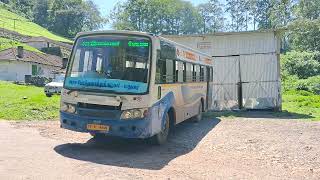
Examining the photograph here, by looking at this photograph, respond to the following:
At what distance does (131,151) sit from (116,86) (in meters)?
1.81

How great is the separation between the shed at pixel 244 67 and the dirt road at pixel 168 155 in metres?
7.89

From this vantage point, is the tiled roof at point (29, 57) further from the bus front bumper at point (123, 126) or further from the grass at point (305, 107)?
the bus front bumper at point (123, 126)

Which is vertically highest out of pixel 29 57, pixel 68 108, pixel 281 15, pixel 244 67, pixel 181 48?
pixel 281 15

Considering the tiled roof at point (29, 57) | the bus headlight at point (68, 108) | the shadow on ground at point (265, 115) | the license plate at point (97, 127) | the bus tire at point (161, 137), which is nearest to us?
the license plate at point (97, 127)

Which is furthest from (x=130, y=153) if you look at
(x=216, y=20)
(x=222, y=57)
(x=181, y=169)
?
(x=216, y=20)

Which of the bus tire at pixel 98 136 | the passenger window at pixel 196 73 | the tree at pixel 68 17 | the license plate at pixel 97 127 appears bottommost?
the bus tire at pixel 98 136

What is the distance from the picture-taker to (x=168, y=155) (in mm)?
10836

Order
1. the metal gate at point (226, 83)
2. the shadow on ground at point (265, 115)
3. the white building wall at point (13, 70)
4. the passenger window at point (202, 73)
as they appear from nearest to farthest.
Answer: the passenger window at point (202, 73), the shadow on ground at point (265, 115), the metal gate at point (226, 83), the white building wall at point (13, 70)

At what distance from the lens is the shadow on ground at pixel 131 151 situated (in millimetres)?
9742

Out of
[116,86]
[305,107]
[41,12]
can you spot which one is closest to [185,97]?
[116,86]

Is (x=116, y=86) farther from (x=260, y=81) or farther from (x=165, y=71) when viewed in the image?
(x=260, y=81)

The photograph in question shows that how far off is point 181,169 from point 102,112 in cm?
244

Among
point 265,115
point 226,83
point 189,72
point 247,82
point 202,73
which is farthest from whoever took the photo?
point 226,83

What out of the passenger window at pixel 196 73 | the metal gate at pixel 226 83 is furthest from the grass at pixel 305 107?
the passenger window at pixel 196 73
